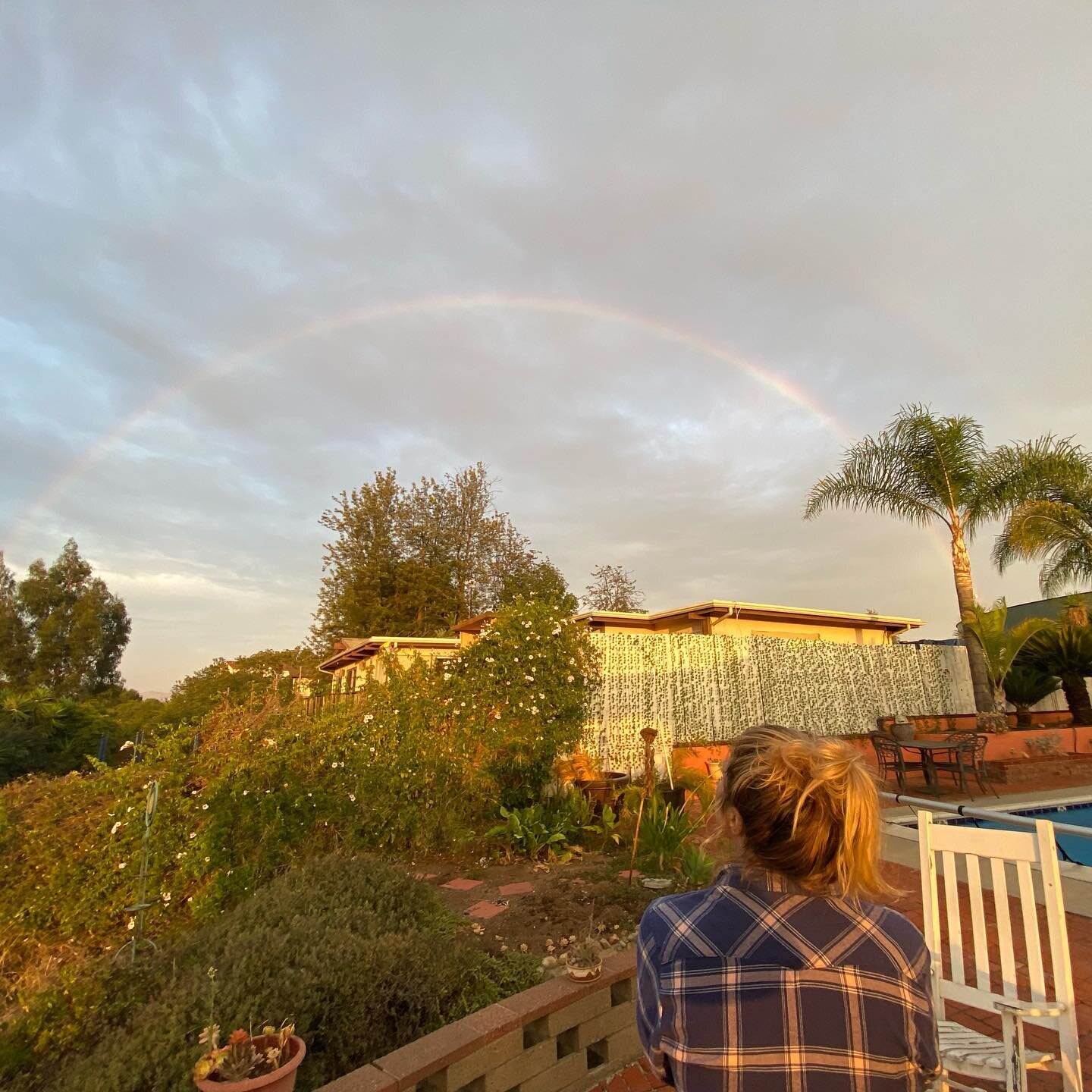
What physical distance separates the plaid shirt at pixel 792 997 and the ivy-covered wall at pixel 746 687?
803cm

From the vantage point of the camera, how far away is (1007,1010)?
1.89m

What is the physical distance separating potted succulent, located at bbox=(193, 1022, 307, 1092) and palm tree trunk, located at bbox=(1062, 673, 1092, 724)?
17.6m

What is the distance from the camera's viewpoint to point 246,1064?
6.54 feet

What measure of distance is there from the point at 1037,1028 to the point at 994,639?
11.7 m

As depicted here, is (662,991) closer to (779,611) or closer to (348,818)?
(348,818)

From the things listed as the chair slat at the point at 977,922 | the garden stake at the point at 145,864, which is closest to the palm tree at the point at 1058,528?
the chair slat at the point at 977,922

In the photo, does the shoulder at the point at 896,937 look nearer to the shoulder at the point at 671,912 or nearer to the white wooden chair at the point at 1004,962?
the shoulder at the point at 671,912

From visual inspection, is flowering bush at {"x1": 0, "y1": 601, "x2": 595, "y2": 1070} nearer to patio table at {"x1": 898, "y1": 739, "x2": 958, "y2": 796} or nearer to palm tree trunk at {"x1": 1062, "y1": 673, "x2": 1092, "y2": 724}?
patio table at {"x1": 898, "y1": 739, "x2": 958, "y2": 796}

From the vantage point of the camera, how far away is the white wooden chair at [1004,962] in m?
1.90

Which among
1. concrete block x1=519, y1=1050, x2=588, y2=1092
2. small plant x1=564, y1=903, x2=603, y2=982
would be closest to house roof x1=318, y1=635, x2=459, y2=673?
small plant x1=564, y1=903, x2=603, y2=982

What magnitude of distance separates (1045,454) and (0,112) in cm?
1847

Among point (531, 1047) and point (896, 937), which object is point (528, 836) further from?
point (896, 937)

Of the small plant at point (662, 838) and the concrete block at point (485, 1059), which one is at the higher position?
the small plant at point (662, 838)

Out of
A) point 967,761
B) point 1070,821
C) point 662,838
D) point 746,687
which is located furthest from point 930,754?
point 662,838
